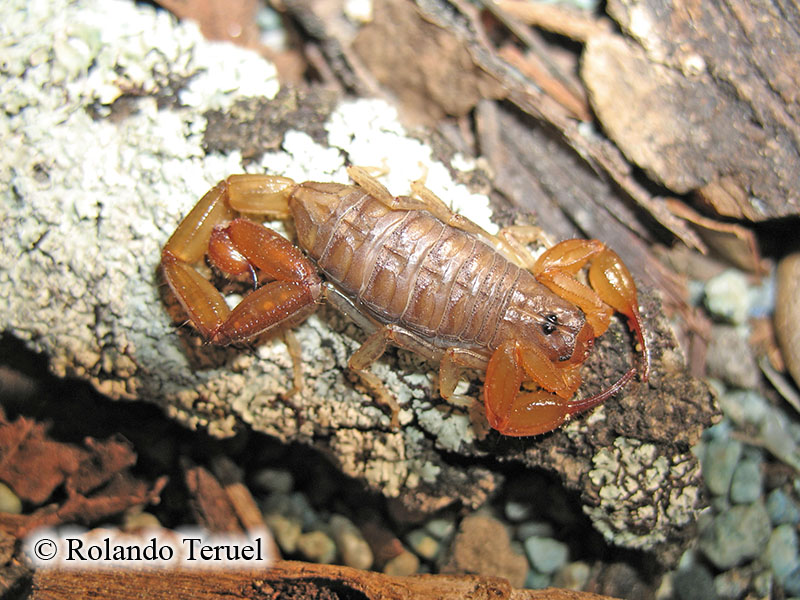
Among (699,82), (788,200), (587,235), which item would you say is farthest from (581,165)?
(788,200)

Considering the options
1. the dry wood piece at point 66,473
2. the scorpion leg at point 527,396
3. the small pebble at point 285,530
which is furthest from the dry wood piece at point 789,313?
the dry wood piece at point 66,473

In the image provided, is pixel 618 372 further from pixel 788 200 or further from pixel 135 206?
pixel 135 206

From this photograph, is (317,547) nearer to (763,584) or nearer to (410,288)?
(410,288)

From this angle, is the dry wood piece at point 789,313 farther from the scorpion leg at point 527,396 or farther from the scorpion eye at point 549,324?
the scorpion eye at point 549,324

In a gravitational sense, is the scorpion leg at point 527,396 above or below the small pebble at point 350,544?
above

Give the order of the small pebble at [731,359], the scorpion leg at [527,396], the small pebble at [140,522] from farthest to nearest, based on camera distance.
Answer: the small pebble at [731,359] → the small pebble at [140,522] → the scorpion leg at [527,396]

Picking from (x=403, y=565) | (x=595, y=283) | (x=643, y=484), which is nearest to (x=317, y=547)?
(x=403, y=565)

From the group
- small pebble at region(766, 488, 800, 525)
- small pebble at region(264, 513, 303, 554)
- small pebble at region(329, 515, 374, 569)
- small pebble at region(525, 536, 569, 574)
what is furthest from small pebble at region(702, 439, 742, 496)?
small pebble at region(264, 513, 303, 554)
